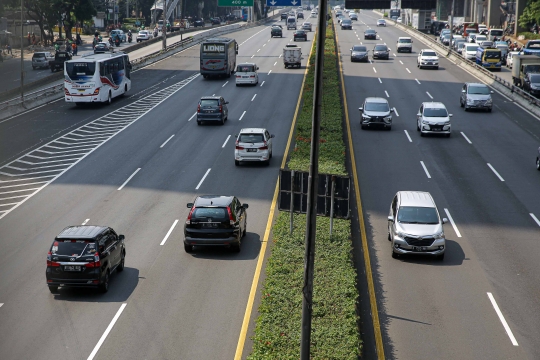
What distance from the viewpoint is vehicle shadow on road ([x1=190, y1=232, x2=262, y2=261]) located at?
24000mm

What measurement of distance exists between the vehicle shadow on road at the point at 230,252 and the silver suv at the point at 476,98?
101 ft

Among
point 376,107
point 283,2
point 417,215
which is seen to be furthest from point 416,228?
point 376,107

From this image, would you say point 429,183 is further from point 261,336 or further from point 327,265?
point 261,336

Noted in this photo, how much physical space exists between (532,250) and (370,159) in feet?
48.0

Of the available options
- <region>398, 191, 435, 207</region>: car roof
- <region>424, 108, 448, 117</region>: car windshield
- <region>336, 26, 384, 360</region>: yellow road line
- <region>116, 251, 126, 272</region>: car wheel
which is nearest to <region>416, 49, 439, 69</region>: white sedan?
<region>424, 108, 448, 117</region>: car windshield

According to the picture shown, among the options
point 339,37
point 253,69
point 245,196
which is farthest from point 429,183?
point 339,37

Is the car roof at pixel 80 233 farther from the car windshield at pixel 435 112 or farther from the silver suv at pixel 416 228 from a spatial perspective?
the car windshield at pixel 435 112

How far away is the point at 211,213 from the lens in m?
23.8

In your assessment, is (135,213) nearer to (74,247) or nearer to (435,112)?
(74,247)

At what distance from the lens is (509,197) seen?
3166 cm

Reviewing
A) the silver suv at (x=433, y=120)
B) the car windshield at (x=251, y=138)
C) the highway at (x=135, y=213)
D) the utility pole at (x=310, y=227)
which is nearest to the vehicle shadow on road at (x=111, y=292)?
the highway at (x=135, y=213)

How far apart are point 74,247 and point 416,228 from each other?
34.9ft

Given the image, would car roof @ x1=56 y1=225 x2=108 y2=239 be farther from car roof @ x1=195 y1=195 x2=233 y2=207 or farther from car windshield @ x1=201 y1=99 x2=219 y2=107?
car windshield @ x1=201 y1=99 x2=219 y2=107

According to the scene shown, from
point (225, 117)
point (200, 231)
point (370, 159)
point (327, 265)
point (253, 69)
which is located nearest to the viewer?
point (327, 265)
